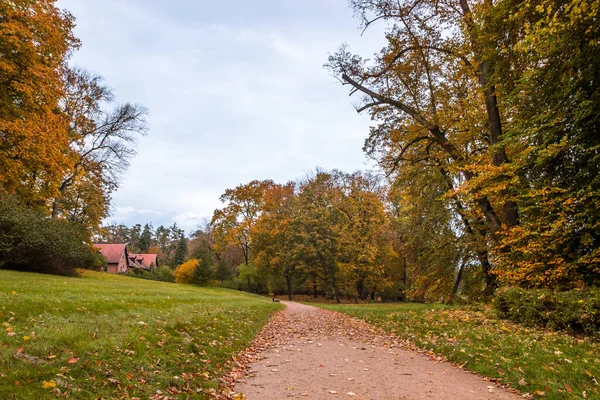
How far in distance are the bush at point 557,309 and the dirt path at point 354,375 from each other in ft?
11.5

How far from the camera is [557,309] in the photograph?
7.69 metres

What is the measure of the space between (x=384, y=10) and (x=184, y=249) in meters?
53.2

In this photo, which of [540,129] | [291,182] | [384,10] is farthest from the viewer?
[291,182]

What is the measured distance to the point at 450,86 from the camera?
49.6ft

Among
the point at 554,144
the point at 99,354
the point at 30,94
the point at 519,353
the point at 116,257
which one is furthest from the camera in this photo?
the point at 116,257

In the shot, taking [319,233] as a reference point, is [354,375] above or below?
below

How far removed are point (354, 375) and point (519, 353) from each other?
298cm

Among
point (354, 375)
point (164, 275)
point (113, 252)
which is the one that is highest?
→ point (113, 252)

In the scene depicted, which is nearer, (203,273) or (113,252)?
(203,273)

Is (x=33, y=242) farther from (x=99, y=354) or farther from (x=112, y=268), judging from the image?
(x=112, y=268)

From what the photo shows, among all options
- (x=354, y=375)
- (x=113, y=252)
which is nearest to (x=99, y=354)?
(x=354, y=375)

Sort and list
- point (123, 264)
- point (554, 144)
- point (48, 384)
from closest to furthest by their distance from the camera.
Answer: point (48, 384) → point (554, 144) → point (123, 264)

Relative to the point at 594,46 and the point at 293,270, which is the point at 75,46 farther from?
the point at 293,270

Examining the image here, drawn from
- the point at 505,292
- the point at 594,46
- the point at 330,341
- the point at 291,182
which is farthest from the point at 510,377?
the point at 291,182
